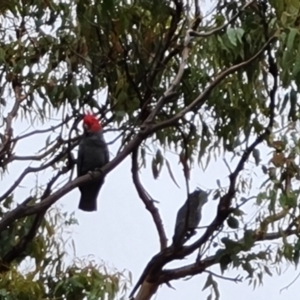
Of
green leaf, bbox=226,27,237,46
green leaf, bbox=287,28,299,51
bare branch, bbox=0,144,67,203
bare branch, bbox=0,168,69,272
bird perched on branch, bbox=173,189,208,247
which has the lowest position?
bare branch, bbox=0,168,69,272

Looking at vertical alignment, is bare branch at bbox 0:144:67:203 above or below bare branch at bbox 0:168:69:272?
above

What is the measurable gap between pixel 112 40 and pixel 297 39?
2.76 ft

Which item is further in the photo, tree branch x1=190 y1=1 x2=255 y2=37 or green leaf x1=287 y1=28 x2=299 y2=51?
tree branch x1=190 y1=1 x2=255 y2=37

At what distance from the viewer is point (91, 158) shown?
138 inches

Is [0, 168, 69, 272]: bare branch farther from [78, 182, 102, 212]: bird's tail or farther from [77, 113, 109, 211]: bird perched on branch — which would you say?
[78, 182, 102, 212]: bird's tail

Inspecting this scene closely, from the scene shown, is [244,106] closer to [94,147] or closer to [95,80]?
[95,80]

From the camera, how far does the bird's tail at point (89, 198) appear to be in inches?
139

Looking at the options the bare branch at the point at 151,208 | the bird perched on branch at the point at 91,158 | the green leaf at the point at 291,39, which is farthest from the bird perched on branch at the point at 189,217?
the green leaf at the point at 291,39

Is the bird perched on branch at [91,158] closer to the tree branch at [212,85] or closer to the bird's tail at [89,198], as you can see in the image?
the bird's tail at [89,198]

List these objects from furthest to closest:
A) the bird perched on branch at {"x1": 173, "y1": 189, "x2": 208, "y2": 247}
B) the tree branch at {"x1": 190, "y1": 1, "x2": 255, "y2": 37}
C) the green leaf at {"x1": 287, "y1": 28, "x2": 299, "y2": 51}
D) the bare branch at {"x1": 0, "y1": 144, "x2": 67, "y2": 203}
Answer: the bird perched on branch at {"x1": 173, "y1": 189, "x2": 208, "y2": 247} < the bare branch at {"x1": 0, "y1": 144, "x2": 67, "y2": 203} < the tree branch at {"x1": 190, "y1": 1, "x2": 255, "y2": 37} < the green leaf at {"x1": 287, "y1": 28, "x2": 299, "y2": 51}

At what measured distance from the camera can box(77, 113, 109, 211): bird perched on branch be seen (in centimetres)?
337

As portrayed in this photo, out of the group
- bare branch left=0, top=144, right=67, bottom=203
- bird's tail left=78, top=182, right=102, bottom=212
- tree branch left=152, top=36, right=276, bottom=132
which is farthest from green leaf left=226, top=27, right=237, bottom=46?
bird's tail left=78, top=182, right=102, bottom=212

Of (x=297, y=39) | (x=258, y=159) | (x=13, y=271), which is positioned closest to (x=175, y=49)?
(x=258, y=159)

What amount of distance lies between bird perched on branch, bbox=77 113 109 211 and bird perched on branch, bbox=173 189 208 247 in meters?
0.41
